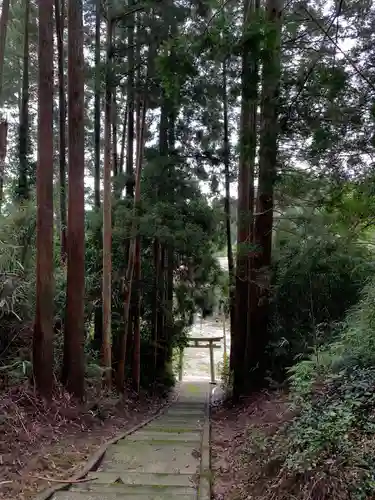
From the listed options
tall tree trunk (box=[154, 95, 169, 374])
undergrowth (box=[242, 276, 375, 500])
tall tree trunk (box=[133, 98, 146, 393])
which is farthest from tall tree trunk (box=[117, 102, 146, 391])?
undergrowth (box=[242, 276, 375, 500])

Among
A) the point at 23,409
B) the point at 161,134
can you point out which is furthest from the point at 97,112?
the point at 23,409

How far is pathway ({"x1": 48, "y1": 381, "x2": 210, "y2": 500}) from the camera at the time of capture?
358cm

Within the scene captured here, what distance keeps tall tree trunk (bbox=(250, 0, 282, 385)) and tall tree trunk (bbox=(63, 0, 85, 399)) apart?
2750mm

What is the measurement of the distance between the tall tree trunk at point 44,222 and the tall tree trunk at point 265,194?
2844mm

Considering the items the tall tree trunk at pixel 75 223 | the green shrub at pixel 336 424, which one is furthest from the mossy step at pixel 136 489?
the tall tree trunk at pixel 75 223

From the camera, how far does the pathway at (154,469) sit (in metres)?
3.58

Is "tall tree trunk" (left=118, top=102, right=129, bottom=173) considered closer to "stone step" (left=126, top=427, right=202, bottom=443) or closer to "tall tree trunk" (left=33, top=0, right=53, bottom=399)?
"tall tree trunk" (left=33, top=0, right=53, bottom=399)

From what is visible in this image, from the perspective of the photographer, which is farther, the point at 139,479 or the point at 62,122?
the point at 62,122

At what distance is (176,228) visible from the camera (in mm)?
9867

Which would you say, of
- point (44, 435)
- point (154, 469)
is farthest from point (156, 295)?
point (154, 469)

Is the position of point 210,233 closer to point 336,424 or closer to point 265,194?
point 265,194

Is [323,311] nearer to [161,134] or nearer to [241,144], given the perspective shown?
[241,144]

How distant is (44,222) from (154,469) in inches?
135

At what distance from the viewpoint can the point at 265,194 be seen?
28.8 ft
